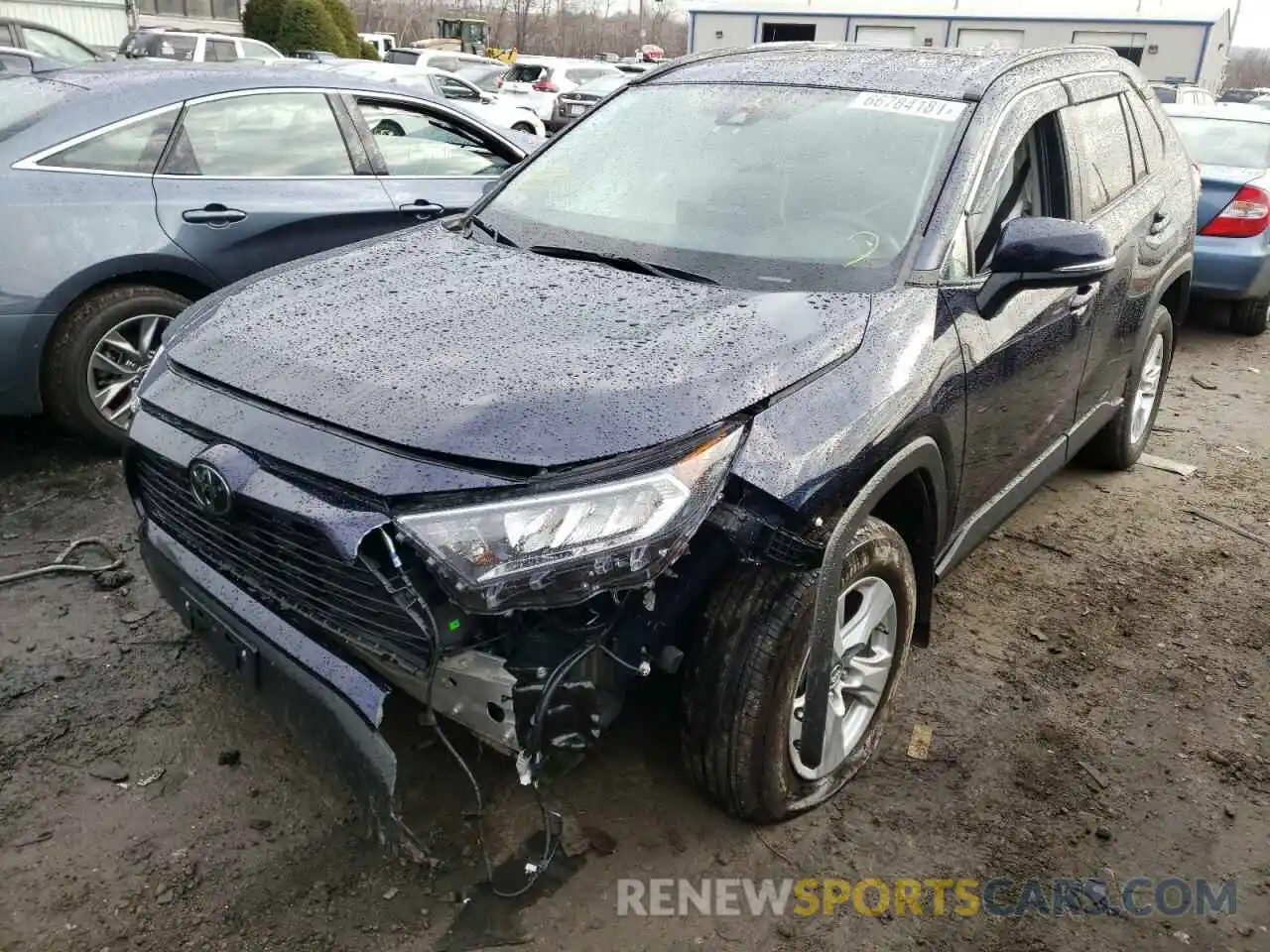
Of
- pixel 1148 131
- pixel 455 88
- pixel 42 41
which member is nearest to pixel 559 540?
pixel 1148 131

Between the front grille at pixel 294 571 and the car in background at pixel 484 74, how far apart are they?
19.6 metres

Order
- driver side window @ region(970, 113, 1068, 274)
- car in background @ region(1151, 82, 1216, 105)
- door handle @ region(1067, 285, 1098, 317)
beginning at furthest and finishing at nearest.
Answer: car in background @ region(1151, 82, 1216, 105) < door handle @ region(1067, 285, 1098, 317) < driver side window @ region(970, 113, 1068, 274)

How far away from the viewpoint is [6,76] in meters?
4.92

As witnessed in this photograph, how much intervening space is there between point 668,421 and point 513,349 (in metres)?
0.47

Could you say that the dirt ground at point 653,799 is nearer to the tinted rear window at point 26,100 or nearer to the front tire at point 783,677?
the front tire at point 783,677

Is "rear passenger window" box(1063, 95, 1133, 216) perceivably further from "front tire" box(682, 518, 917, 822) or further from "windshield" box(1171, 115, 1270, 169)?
"windshield" box(1171, 115, 1270, 169)

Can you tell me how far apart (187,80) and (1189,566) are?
16.2 feet

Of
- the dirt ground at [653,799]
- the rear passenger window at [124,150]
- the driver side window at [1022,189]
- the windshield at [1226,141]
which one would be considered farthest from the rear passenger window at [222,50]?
the driver side window at [1022,189]

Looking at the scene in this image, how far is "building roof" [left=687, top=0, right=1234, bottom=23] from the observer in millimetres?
28531

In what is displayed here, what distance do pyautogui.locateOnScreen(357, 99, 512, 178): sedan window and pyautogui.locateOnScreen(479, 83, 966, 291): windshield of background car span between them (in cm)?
210

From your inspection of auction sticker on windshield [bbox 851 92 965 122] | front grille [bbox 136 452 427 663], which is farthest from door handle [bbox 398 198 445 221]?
front grille [bbox 136 452 427 663]

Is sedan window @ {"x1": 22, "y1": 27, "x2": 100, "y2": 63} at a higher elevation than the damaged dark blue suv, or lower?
higher

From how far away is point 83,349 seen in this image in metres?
4.31

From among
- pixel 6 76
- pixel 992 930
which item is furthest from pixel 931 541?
pixel 6 76
